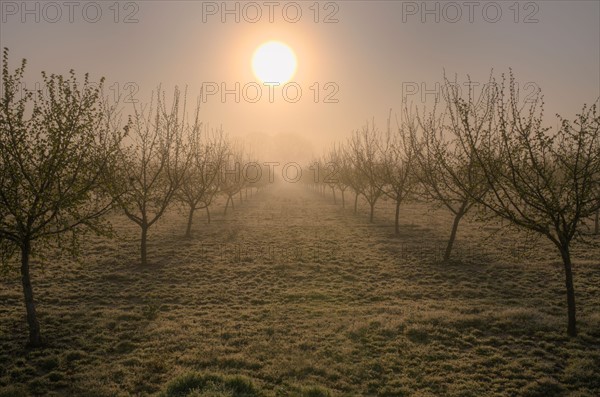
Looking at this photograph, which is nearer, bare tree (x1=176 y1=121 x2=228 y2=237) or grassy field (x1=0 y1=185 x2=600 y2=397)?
grassy field (x1=0 y1=185 x2=600 y2=397)

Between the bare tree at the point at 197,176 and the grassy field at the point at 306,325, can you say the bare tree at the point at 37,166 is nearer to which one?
the grassy field at the point at 306,325

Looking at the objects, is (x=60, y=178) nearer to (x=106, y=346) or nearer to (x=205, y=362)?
(x=106, y=346)

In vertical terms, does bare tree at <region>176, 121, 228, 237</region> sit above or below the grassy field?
above

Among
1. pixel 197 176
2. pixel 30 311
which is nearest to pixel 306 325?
pixel 30 311

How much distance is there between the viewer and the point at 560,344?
33.3ft

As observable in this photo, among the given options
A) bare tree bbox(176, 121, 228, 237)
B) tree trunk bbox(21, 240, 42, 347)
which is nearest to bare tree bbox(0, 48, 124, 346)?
tree trunk bbox(21, 240, 42, 347)

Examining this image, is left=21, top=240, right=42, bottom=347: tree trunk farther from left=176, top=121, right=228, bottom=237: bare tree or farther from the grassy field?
left=176, top=121, right=228, bottom=237: bare tree

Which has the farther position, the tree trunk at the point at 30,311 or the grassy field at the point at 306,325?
the tree trunk at the point at 30,311

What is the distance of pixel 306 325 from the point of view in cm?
1177

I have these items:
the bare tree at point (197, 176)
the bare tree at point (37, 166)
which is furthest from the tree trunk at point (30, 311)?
the bare tree at point (197, 176)

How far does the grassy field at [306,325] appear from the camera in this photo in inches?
333

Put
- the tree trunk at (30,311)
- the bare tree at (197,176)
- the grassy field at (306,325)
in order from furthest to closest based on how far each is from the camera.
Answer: the bare tree at (197,176) → the tree trunk at (30,311) → the grassy field at (306,325)

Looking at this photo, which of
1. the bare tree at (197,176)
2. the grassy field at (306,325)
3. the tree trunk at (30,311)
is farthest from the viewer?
the bare tree at (197,176)

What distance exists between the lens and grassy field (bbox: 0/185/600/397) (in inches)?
333
